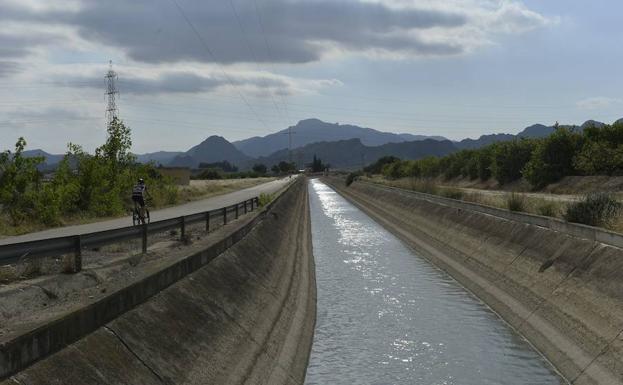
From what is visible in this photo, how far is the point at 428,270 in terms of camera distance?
104 ft

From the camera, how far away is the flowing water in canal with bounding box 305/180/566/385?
593 inches

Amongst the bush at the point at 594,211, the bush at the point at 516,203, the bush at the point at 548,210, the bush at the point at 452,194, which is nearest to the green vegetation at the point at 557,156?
the bush at the point at 452,194

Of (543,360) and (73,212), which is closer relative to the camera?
(543,360)

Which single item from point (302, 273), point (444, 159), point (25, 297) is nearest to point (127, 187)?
point (302, 273)

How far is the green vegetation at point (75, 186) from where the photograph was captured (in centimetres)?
2961

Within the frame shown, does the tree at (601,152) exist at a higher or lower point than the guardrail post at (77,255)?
higher

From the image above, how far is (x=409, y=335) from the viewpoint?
61.2 feet

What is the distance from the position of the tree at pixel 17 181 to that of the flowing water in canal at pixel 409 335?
15.7 metres

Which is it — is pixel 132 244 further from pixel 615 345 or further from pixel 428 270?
pixel 428 270

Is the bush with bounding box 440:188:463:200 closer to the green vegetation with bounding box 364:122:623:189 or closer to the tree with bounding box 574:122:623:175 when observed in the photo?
the green vegetation with bounding box 364:122:623:189

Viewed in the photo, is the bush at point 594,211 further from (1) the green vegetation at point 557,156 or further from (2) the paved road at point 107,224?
(1) the green vegetation at point 557,156

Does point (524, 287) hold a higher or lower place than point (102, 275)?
lower

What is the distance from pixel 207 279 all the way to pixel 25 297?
595 centimetres

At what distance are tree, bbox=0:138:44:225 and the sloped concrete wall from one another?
13231mm
